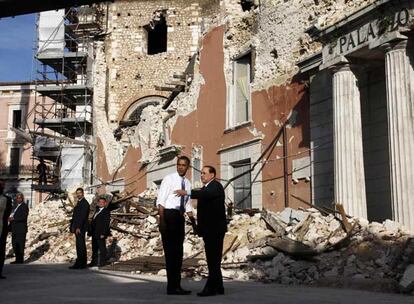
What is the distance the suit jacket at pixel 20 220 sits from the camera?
14438mm

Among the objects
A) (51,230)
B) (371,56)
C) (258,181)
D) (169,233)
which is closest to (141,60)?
(51,230)

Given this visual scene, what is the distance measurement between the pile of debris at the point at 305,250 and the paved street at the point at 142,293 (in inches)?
28.3

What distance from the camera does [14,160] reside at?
169ft

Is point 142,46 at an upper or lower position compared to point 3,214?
upper

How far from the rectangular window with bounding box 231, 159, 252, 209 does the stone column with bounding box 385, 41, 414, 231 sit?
266 inches

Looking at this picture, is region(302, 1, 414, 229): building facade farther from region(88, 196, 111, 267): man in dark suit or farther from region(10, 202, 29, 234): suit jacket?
region(10, 202, 29, 234): suit jacket

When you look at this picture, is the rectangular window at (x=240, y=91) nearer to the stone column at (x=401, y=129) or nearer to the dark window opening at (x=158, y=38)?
the stone column at (x=401, y=129)

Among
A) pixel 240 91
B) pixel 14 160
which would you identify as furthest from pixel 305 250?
pixel 14 160

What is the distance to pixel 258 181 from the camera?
16.2m

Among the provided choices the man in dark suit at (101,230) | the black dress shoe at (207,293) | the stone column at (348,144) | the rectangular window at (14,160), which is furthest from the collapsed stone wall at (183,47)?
the rectangular window at (14,160)

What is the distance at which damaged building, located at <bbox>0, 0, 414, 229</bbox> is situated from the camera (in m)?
11.4

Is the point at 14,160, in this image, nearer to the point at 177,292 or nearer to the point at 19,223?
the point at 19,223

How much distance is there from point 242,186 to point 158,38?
18.3 meters

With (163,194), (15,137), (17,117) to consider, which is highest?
(17,117)
